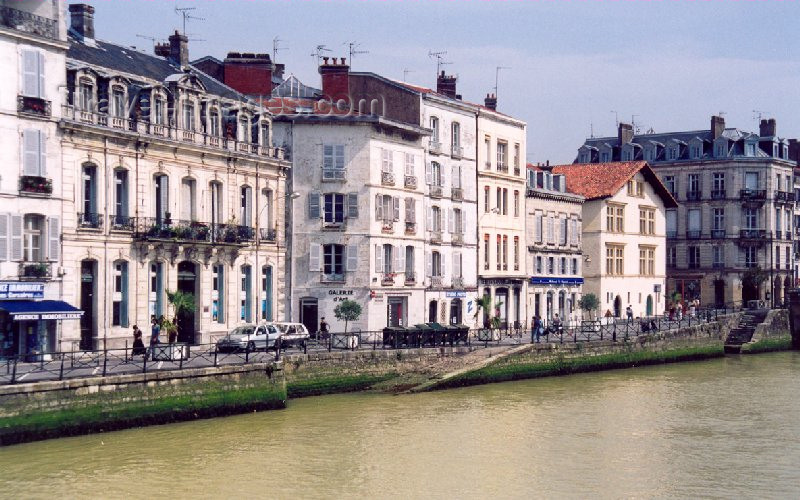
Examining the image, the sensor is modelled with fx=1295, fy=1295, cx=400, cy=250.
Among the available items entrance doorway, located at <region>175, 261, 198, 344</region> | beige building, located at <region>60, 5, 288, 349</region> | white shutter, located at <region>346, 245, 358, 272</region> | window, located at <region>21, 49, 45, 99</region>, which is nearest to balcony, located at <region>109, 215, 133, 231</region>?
beige building, located at <region>60, 5, 288, 349</region>

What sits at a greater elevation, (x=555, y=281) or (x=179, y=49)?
(x=179, y=49)

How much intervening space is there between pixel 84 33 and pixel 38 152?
8.78 m

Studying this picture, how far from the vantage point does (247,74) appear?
58812mm

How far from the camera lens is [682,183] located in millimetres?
98188

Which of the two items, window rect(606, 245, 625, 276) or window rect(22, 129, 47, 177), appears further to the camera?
window rect(606, 245, 625, 276)

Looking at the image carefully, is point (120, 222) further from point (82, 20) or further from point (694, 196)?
point (694, 196)

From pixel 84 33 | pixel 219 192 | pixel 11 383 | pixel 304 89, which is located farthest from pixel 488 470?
pixel 304 89

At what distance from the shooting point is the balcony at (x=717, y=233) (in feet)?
317

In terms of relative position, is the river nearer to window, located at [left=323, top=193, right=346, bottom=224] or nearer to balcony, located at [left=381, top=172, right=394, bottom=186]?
window, located at [left=323, top=193, right=346, bottom=224]

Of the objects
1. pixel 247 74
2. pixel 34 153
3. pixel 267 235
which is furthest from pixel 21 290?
pixel 247 74

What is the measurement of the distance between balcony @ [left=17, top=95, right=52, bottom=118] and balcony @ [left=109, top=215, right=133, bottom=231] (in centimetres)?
488

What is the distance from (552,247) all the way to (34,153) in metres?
39.4

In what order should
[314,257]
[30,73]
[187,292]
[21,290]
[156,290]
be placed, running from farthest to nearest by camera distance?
1. [314,257]
2. [187,292]
3. [156,290]
4. [30,73]
5. [21,290]

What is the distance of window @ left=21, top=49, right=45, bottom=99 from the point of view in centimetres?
4103
